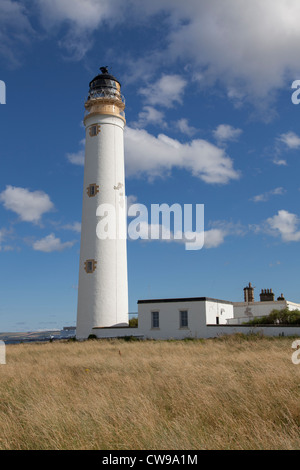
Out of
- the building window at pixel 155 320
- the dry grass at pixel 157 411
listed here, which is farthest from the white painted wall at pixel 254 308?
the dry grass at pixel 157 411

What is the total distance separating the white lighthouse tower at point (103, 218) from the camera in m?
29.5

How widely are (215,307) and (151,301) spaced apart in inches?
195

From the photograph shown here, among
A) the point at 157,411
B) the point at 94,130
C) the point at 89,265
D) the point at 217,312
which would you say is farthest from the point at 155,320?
the point at 157,411

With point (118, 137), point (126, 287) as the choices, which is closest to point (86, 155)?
point (118, 137)

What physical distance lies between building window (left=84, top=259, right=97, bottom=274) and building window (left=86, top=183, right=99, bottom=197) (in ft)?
16.9

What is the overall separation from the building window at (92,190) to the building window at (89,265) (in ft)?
16.9

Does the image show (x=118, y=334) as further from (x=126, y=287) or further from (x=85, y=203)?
(x=85, y=203)

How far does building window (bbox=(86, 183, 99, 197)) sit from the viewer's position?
31.0m

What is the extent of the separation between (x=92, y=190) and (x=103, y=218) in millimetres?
2528

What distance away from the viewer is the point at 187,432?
5.80 meters

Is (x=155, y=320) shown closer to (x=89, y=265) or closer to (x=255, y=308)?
(x=89, y=265)

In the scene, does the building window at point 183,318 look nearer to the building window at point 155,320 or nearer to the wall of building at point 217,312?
the wall of building at point 217,312

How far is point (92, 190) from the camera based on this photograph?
1230 inches
